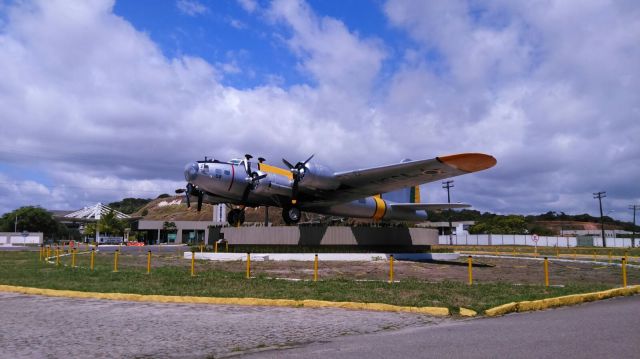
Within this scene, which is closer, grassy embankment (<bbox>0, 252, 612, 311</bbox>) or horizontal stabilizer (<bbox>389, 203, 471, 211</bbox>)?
grassy embankment (<bbox>0, 252, 612, 311</bbox>)

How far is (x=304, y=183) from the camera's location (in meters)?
25.7

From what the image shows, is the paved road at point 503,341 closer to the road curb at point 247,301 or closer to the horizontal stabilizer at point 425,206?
the road curb at point 247,301

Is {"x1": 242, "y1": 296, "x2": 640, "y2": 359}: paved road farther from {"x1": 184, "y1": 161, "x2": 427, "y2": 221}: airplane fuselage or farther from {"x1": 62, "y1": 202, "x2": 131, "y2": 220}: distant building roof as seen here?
{"x1": 62, "y1": 202, "x2": 131, "y2": 220}: distant building roof

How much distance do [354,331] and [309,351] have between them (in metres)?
1.93

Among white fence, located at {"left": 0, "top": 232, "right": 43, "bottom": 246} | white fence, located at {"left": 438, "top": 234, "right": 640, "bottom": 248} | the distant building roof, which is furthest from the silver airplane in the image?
the distant building roof

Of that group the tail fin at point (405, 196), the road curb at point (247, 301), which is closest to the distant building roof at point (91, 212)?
the tail fin at point (405, 196)

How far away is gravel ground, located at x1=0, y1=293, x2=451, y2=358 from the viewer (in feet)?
23.7

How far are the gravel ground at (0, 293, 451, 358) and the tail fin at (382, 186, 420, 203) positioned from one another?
25.0 meters

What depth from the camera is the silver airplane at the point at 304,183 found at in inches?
962

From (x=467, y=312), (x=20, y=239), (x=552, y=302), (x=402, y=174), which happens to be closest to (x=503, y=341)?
(x=467, y=312)

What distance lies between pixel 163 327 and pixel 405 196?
1139 inches

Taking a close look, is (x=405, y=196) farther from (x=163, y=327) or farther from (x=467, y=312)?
(x=163, y=327)

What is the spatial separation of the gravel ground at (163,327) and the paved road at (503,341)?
67 centimetres

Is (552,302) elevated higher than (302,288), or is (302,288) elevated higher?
(302,288)
